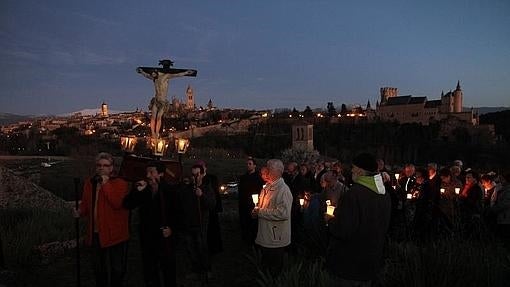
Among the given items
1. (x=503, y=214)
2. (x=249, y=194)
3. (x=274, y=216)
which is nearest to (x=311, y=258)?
(x=274, y=216)

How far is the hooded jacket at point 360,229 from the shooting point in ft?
11.5

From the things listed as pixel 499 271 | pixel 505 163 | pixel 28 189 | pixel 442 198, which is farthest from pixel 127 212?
pixel 505 163

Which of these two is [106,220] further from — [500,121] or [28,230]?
[500,121]

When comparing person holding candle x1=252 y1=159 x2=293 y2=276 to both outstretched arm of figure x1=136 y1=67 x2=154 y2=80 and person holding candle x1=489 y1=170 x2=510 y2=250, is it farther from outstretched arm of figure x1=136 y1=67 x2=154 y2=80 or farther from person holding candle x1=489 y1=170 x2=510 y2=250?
outstretched arm of figure x1=136 y1=67 x2=154 y2=80

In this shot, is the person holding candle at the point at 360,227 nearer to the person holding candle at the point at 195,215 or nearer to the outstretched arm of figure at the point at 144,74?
the person holding candle at the point at 195,215

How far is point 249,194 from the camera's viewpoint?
291 inches

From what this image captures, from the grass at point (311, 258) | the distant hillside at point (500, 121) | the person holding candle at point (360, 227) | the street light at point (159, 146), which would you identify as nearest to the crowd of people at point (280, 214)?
the person holding candle at point (360, 227)

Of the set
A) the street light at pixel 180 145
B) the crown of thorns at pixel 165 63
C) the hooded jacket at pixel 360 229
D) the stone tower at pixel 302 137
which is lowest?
the stone tower at pixel 302 137

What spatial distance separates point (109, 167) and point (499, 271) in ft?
14.2

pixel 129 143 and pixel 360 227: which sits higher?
pixel 129 143

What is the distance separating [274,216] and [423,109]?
340 ft

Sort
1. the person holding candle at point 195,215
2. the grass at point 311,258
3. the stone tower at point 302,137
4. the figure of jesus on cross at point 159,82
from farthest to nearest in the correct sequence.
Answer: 1. the stone tower at point 302,137
2. the figure of jesus on cross at point 159,82
3. the person holding candle at point 195,215
4. the grass at point 311,258

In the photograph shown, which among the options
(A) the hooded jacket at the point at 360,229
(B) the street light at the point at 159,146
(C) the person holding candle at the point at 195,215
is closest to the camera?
(A) the hooded jacket at the point at 360,229

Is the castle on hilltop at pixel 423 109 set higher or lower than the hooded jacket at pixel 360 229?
higher
